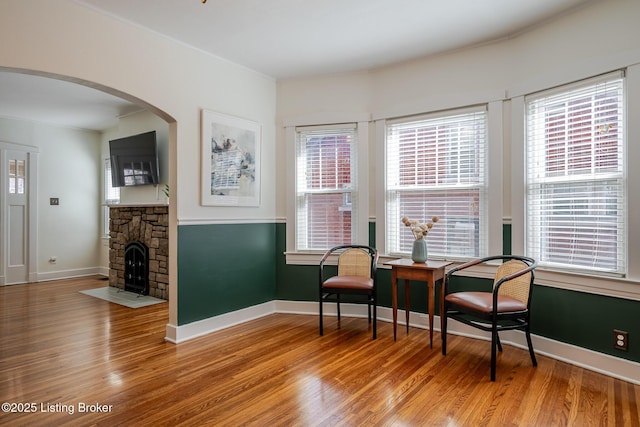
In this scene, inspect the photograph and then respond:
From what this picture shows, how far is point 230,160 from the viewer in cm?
374

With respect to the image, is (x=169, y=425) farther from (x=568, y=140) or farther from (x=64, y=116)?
(x=64, y=116)

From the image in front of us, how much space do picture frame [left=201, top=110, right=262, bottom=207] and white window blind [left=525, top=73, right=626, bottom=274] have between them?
8.72 feet

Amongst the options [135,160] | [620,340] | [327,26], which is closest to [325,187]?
[327,26]

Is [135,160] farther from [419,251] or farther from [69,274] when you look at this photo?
[419,251]

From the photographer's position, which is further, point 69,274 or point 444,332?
point 69,274

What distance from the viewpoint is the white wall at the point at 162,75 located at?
2.41 m

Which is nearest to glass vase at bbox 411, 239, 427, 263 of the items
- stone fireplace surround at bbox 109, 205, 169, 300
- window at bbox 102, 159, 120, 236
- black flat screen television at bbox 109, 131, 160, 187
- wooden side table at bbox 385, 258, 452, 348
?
wooden side table at bbox 385, 258, 452, 348

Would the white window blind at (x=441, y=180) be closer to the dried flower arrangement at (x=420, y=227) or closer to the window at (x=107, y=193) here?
the dried flower arrangement at (x=420, y=227)

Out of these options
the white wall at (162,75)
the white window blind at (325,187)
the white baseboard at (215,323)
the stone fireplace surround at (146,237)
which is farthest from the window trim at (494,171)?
the stone fireplace surround at (146,237)

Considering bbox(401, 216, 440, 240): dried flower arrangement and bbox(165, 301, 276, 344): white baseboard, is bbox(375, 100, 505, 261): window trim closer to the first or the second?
bbox(401, 216, 440, 240): dried flower arrangement

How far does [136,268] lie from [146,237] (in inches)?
20.7

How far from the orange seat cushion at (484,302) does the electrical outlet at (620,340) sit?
0.60 m

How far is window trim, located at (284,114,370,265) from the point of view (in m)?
3.94

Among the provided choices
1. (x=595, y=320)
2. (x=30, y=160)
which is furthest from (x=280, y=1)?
(x=30, y=160)
